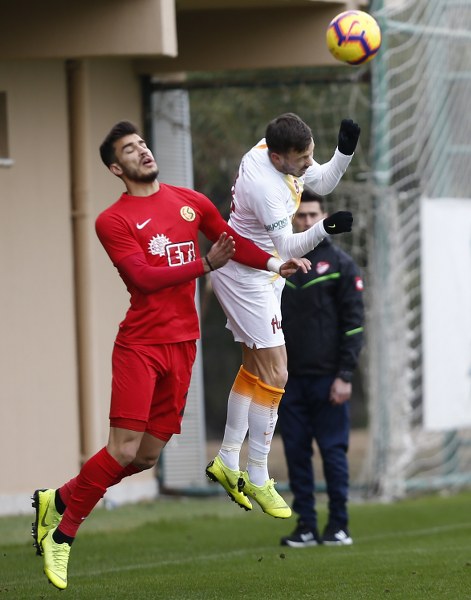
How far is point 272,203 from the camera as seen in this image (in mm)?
7844

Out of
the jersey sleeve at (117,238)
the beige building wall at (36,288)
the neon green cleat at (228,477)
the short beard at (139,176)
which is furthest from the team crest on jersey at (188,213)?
the beige building wall at (36,288)

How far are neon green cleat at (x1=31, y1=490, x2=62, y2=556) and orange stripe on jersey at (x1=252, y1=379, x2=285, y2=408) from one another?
128cm

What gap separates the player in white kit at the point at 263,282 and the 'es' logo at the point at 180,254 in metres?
0.43

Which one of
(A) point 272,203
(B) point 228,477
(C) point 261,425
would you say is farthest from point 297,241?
(B) point 228,477

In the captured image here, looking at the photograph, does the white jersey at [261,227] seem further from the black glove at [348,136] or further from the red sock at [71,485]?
the red sock at [71,485]

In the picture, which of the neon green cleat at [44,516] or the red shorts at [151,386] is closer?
the red shorts at [151,386]

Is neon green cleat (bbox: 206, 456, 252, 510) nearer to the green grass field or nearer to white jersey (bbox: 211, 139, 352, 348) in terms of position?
the green grass field

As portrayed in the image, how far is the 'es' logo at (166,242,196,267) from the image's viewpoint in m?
7.77

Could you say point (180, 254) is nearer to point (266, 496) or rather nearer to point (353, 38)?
point (266, 496)

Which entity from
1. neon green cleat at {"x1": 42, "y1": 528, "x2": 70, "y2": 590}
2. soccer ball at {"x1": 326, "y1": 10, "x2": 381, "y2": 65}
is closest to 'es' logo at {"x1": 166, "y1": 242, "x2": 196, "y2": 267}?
soccer ball at {"x1": 326, "y1": 10, "x2": 381, "y2": 65}

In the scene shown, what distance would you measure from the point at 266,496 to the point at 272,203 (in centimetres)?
170

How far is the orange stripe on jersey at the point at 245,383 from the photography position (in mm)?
8352

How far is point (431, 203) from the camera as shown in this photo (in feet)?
45.0

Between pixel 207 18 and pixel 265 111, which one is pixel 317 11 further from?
pixel 265 111
